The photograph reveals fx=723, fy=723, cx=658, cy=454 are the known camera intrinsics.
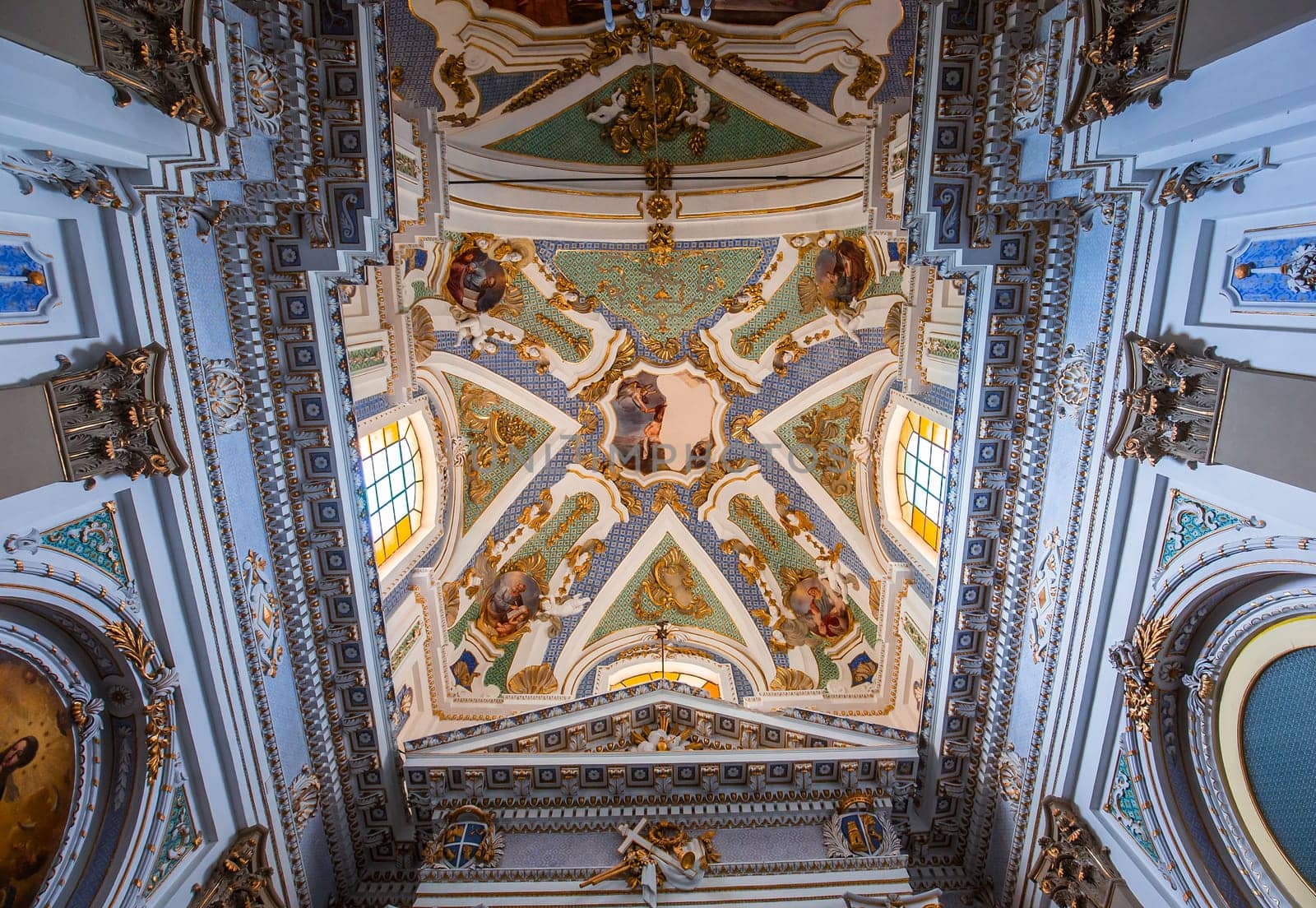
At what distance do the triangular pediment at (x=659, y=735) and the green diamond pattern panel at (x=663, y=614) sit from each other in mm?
4753

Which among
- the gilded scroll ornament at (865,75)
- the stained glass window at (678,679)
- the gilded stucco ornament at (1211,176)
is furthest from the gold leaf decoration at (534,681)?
the gilded stucco ornament at (1211,176)

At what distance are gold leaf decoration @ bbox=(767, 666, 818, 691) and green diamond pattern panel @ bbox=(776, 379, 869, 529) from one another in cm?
321

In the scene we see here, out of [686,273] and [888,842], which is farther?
[686,273]

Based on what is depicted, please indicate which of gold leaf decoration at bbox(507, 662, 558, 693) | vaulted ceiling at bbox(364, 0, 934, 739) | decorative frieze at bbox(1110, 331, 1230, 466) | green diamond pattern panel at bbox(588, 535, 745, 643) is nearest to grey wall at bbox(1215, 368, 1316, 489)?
decorative frieze at bbox(1110, 331, 1230, 466)

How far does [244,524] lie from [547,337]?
6.88 meters

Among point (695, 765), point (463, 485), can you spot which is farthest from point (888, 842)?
point (463, 485)

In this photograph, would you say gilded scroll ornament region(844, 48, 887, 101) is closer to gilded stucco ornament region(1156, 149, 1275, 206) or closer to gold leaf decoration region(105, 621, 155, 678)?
gilded stucco ornament region(1156, 149, 1275, 206)

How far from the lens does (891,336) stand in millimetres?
11453

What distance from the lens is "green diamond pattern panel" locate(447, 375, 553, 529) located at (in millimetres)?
13344

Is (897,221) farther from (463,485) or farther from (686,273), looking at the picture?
(463,485)

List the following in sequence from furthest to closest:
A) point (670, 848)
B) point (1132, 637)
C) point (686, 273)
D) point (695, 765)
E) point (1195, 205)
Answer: point (686, 273) < point (695, 765) < point (670, 848) < point (1132, 637) < point (1195, 205)

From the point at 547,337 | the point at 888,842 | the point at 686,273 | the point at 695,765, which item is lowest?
the point at 888,842

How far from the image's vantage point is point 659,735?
9.97 meters

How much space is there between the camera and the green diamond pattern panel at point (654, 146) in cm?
1108
